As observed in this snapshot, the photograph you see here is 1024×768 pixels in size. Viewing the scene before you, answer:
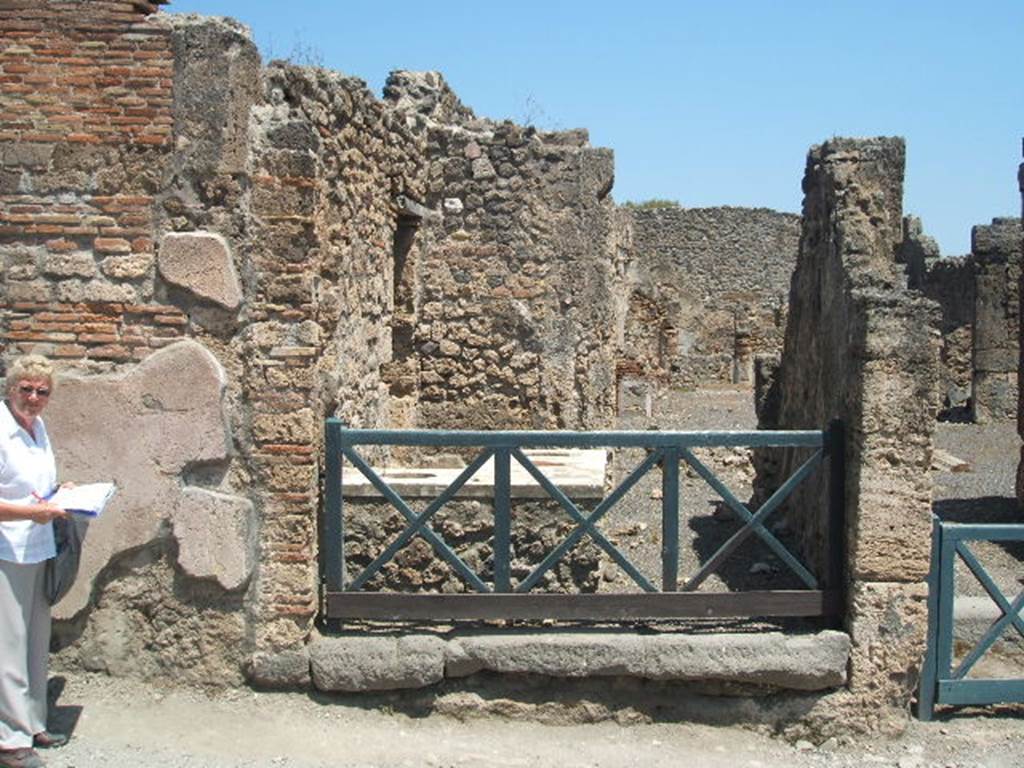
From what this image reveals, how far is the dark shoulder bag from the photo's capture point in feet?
15.3

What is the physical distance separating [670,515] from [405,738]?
1.55 m

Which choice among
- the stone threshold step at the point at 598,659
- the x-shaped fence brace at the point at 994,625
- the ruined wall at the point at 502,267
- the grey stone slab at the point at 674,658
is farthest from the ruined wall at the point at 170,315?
the ruined wall at the point at 502,267

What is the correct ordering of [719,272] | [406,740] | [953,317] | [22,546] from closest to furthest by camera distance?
[22,546] → [406,740] → [953,317] → [719,272]

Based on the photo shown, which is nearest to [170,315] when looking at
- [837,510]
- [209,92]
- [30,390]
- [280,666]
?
[30,390]

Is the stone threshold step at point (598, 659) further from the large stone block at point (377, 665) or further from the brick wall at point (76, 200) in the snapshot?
the brick wall at point (76, 200)

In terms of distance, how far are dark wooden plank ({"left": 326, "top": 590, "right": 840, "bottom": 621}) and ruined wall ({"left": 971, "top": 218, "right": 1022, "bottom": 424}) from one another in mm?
15345

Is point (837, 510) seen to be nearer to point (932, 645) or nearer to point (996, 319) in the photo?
point (932, 645)

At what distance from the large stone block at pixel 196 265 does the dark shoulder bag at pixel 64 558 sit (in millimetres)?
1135

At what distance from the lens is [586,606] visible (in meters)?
5.30

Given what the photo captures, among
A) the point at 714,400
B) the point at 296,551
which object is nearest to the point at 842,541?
the point at 296,551

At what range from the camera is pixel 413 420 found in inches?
350

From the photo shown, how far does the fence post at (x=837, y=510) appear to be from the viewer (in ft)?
17.8

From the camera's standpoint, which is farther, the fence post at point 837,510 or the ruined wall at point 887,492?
the fence post at point 837,510

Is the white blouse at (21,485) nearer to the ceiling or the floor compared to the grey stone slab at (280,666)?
nearer to the ceiling
